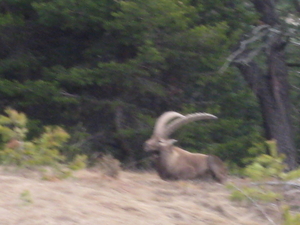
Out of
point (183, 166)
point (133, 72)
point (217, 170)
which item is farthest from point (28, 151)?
point (133, 72)

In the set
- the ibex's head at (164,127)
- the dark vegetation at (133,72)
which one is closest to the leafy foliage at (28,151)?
the dark vegetation at (133,72)

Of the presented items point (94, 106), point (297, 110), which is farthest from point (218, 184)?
point (297, 110)

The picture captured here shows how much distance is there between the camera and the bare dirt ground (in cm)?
570

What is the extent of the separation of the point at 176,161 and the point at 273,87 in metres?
4.54

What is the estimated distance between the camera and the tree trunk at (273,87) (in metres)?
12.5

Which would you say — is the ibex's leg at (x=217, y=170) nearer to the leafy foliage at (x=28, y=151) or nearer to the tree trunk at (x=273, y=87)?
the leafy foliage at (x=28, y=151)

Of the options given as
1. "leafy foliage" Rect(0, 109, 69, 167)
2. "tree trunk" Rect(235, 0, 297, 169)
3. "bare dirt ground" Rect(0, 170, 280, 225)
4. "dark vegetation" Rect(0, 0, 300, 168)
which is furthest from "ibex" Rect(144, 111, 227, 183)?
"tree trunk" Rect(235, 0, 297, 169)

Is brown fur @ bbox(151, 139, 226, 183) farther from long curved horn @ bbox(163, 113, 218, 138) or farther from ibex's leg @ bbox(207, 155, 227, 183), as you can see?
long curved horn @ bbox(163, 113, 218, 138)

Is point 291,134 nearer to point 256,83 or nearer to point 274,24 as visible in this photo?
point 256,83

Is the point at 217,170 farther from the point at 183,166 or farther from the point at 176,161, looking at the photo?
the point at 176,161

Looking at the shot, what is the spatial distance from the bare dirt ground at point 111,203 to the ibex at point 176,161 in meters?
0.69

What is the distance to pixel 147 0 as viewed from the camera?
995cm

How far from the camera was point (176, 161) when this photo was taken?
9039 millimetres

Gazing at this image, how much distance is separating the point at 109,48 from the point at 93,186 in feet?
14.6
